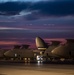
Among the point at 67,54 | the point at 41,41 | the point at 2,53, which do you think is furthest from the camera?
the point at 2,53

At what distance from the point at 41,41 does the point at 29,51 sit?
1132cm

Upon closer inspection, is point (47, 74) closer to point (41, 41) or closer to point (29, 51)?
point (29, 51)

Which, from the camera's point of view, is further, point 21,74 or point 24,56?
point 24,56

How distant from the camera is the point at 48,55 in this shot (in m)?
126

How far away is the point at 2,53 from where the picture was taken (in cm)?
16662

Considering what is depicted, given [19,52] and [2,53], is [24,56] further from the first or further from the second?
[2,53]

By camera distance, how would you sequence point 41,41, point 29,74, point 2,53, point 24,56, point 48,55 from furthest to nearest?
Result: 1. point 2,53
2. point 41,41
3. point 24,56
4. point 48,55
5. point 29,74

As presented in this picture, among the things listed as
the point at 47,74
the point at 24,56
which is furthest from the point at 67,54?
the point at 47,74

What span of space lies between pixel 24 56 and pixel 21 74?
101979mm

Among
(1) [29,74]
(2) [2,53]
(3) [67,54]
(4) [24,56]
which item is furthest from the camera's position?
(2) [2,53]

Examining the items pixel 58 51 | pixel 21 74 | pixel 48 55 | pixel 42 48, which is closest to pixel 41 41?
pixel 42 48

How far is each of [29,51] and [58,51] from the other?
46622 millimetres

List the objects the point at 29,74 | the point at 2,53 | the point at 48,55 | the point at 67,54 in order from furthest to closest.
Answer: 1. the point at 2,53
2. the point at 48,55
3. the point at 67,54
4. the point at 29,74

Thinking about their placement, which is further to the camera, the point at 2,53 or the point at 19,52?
the point at 2,53
